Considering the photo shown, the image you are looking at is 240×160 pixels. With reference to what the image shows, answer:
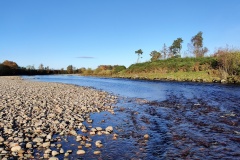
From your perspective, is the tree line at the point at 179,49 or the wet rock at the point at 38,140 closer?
the wet rock at the point at 38,140

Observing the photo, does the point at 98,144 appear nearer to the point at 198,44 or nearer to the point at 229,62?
the point at 229,62

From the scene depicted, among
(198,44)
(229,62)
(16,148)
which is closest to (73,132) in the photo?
(16,148)

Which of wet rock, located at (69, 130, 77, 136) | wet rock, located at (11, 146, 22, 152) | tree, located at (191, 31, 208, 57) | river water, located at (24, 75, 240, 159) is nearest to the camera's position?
wet rock, located at (11, 146, 22, 152)

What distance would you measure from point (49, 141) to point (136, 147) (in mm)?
3461

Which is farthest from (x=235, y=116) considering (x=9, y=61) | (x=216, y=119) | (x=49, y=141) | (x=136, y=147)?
(x=9, y=61)

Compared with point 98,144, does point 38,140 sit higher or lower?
higher

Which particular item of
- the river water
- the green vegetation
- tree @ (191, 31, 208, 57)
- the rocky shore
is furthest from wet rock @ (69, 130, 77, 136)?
tree @ (191, 31, 208, 57)

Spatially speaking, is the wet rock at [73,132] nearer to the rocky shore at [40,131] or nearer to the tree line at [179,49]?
the rocky shore at [40,131]

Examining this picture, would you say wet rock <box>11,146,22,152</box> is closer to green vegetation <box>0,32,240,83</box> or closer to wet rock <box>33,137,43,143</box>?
wet rock <box>33,137,43,143</box>

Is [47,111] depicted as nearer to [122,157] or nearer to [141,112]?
[141,112]

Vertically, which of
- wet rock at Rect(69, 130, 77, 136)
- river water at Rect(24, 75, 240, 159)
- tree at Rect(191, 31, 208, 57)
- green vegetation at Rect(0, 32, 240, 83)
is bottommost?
river water at Rect(24, 75, 240, 159)

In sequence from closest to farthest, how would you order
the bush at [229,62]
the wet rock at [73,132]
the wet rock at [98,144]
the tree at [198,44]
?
the wet rock at [98,144] < the wet rock at [73,132] < the bush at [229,62] < the tree at [198,44]

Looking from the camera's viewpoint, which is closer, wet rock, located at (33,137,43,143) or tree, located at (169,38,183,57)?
wet rock, located at (33,137,43,143)

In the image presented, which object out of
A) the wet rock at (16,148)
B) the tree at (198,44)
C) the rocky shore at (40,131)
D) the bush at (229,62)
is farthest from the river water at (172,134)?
the tree at (198,44)
